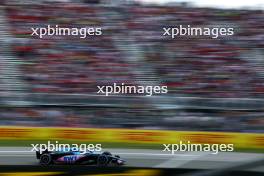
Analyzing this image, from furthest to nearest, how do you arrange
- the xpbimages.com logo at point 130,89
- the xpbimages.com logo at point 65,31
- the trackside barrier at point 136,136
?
the xpbimages.com logo at point 65,31, the xpbimages.com logo at point 130,89, the trackside barrier at point 136,136

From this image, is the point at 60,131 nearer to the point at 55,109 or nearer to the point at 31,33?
the point at 55,109

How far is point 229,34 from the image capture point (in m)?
12.1

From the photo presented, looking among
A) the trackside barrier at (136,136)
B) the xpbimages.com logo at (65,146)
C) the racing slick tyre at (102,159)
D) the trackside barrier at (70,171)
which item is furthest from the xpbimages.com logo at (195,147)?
the trackside barrier at (70,171)

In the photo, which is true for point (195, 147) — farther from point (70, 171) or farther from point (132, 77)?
point (70, 171)

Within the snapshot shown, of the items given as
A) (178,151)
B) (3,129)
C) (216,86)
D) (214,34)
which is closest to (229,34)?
(214,34)

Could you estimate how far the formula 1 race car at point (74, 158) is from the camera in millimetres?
7629

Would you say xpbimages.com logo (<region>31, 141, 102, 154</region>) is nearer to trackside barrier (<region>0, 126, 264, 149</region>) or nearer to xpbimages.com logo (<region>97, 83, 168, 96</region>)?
trackside barrier (<region>0, 126, 264, 149</region>)

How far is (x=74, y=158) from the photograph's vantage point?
767 centimetres

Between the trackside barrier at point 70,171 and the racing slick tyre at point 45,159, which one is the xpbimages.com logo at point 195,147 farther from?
the trackside barrier at point 70,171

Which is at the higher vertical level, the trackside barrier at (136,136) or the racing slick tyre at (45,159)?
the trackside barrier at (136,136)

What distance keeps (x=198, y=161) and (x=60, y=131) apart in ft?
8.34

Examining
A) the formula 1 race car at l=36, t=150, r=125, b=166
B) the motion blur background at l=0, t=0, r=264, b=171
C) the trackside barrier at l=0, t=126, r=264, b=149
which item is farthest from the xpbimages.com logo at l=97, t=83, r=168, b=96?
the formula 1 race car at l=36, t=150, r=125, b=166

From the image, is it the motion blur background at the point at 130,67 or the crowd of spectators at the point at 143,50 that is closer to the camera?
the motion blur background at the point at 130,67

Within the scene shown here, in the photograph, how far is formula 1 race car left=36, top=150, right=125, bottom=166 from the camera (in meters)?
7.63
